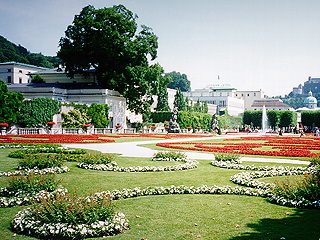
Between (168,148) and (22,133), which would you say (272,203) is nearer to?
(168,148)

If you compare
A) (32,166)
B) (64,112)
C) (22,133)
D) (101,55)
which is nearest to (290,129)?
(101,55)

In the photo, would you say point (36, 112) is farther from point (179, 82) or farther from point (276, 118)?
point (179, 82)

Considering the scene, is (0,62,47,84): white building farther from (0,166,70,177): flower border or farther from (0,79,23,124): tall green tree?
(0,166,70,177): flower border

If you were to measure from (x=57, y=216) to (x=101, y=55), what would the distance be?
166 feet

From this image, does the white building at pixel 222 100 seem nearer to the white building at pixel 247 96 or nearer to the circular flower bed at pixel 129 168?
the white building at pixel 247 96

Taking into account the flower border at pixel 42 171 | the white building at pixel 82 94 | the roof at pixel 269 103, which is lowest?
the flower border at pixel 42 171

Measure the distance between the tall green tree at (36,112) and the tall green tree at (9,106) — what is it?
88cm

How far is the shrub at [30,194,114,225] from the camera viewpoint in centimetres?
659

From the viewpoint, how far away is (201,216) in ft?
25.3

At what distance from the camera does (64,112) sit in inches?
1756

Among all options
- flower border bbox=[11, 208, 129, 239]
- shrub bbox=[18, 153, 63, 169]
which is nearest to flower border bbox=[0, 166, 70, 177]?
shrub bbox=[18, 153, 63, 169]

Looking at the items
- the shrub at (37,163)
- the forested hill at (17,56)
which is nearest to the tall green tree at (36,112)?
the shrub at (37,163)

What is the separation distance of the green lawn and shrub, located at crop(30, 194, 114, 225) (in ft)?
1.48

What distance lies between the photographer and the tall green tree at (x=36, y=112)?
39750 mm
